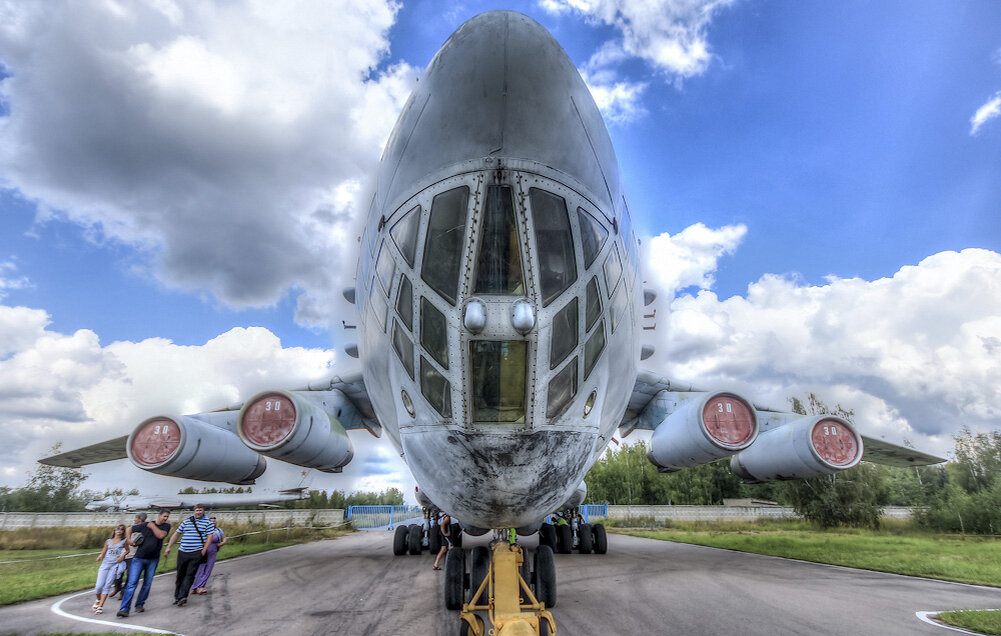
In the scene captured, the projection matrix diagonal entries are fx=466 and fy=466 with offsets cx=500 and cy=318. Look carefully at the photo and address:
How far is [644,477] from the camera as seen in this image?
40625 mm

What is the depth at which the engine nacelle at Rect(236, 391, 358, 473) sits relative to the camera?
5219mm

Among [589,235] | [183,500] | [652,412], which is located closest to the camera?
[589,235]

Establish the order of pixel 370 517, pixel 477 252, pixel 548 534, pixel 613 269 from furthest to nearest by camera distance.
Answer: pixel 370 517 < pixel 548 534 < pixel 613 269 < pixel 477 252

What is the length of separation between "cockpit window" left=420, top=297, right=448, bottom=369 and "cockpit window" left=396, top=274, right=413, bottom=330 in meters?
0.09

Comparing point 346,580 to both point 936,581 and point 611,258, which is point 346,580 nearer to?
point 611,258

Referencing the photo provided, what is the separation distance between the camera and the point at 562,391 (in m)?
2.63

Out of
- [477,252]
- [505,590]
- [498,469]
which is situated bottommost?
[505,590]

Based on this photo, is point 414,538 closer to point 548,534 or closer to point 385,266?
point 548,534

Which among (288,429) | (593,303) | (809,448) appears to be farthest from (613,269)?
(809,448)

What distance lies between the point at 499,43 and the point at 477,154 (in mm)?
599

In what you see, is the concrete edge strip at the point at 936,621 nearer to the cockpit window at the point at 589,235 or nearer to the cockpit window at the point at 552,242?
the cockpit window at the point at 589,235

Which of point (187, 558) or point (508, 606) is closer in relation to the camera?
point (508, 606)

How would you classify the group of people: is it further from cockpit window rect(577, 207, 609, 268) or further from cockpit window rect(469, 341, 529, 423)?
cockpit window rect(577, 207, 609, 268)

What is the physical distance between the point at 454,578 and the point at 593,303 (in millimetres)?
3298
